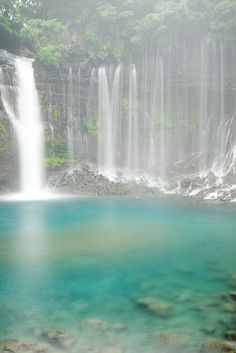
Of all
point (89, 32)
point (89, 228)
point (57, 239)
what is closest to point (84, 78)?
point (89, 32)

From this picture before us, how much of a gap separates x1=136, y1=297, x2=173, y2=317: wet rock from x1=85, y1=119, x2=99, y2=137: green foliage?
83.1 feet

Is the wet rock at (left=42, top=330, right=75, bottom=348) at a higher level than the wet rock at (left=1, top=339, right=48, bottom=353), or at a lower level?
lower

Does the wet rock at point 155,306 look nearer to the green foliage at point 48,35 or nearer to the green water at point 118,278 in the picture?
the green water at point 118,278

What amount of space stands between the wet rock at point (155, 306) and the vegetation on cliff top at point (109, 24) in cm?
2595

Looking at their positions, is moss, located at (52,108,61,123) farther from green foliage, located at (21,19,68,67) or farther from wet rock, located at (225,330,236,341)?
wet rock, located at (225,330,236,341)

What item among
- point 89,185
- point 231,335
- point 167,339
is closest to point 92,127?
point 89,185

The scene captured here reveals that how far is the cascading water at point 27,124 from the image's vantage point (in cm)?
2955

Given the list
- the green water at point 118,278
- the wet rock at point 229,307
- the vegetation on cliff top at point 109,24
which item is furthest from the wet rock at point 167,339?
the vegetation on cliff top at point 109,24

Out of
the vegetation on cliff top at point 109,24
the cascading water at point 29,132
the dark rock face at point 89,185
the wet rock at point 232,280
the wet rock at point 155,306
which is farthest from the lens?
the vegetation on cliff top at point 109,24

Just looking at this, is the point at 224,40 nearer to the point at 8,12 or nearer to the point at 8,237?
the point at 8,12

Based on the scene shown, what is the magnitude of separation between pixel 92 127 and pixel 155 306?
2594 centimetres

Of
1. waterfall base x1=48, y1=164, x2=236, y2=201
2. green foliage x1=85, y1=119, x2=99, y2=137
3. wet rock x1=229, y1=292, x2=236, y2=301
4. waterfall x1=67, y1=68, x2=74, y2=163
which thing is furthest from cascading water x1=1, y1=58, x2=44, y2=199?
wet rock x1=229, y1=292, x2=236, y2=301

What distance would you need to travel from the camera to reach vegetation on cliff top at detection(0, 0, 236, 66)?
1220 inches

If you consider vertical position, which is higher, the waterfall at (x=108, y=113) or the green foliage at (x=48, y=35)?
the green foliage at (x=48, y=35)
